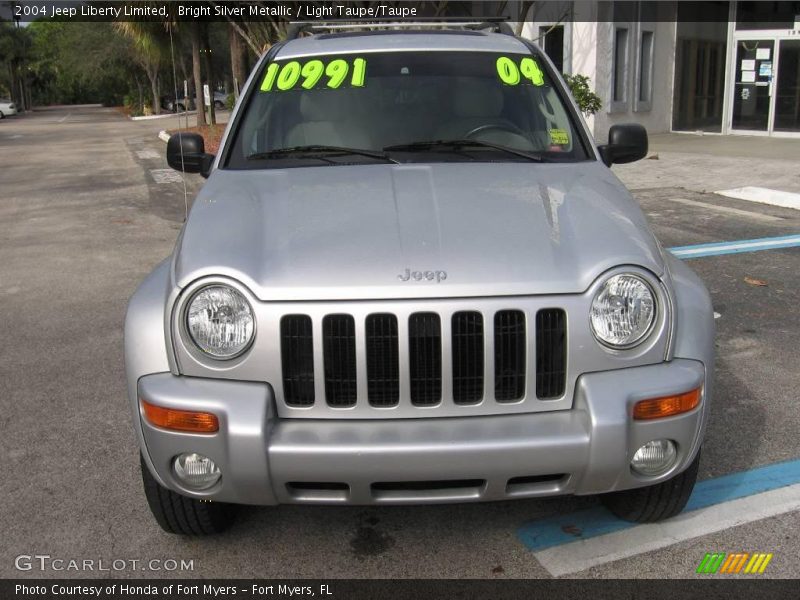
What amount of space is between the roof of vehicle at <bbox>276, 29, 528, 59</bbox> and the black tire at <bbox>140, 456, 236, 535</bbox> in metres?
2.31

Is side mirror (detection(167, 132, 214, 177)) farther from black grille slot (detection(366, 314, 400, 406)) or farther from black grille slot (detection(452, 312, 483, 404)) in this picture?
black grille slot (detection(452, 312, 483, 404))

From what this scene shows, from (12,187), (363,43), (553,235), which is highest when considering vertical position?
(363,43)

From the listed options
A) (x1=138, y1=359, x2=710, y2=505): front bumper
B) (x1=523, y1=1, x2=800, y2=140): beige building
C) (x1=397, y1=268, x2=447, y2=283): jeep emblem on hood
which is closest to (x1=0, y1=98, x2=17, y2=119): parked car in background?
(x1=523, y1=1, x2=800, y2=140): beige building

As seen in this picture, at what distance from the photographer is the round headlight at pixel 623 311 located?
262 cm

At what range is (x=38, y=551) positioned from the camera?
3047 millimetres

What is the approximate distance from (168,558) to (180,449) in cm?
63

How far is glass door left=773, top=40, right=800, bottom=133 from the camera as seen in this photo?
1875cm

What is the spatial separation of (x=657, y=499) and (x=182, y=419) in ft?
5.49

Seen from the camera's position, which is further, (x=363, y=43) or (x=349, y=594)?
(x=363, y=43)

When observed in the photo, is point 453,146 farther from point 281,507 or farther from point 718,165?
point 718,165

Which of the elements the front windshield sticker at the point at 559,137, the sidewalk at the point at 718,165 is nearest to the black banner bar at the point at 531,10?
the sidewalk at the point at 718,165

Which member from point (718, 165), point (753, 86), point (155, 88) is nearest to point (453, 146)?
point (718, 165)

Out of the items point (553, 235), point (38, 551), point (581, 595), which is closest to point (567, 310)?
point (553, 235)

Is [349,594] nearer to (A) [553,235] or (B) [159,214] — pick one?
(A) [553,235]
